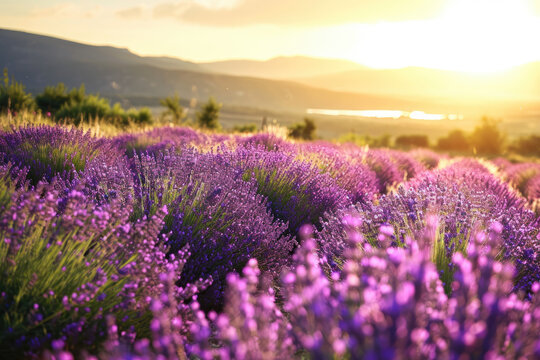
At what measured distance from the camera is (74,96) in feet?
63.5

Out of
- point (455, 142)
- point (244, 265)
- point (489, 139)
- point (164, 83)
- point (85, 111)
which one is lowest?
point (455, 142)

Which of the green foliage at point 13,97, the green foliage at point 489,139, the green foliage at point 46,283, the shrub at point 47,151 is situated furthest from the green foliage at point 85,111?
the green foliage at point 489,139

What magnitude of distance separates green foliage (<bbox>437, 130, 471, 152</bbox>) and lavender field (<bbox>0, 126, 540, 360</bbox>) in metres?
26.0

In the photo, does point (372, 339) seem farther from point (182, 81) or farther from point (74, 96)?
point (182, 81)

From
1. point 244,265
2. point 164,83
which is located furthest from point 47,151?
point 164,83

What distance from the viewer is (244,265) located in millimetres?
3545

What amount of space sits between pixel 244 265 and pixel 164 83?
147157 mm

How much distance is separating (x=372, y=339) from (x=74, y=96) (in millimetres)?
20547

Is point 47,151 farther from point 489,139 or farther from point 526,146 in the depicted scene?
point 526,146

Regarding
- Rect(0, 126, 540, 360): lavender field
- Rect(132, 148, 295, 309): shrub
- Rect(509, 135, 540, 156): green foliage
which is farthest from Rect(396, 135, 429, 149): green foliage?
Rect(132, 148, 295, 309): shrub

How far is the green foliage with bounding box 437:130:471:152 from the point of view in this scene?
100 feet

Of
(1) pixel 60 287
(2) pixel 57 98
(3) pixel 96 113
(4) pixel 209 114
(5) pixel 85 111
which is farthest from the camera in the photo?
(4) pixel 209 114

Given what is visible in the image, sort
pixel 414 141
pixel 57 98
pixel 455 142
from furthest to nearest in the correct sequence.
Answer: pixel 414 141
pixel 455 142
pixel 57 98

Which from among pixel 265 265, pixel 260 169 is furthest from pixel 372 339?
pixel 260 169
